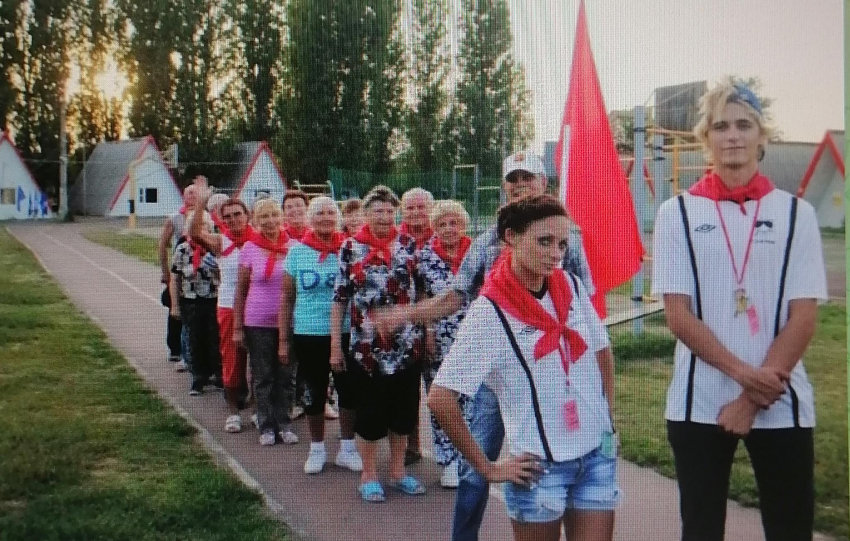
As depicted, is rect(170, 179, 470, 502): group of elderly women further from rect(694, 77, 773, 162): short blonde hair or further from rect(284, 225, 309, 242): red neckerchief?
rect(694, 77, 773, 162): short blonde hair

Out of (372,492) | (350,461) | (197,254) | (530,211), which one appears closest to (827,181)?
(530,211)

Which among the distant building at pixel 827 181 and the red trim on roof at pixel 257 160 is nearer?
A: the distant building at pixel 827 181

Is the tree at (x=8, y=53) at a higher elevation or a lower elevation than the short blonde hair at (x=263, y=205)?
higher

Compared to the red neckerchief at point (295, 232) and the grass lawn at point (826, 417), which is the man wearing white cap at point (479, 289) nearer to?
the grass lawn at point (826, 417)

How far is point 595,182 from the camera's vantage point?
2539 mm

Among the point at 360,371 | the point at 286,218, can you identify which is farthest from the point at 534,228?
the point at 286,218

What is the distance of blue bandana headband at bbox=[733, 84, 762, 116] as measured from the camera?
70.9 inches

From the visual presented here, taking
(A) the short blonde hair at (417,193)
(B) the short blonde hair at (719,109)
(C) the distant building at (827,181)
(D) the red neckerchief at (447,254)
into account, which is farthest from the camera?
(D) the red neckerchief at (447,254)

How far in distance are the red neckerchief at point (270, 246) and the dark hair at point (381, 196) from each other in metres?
0.87

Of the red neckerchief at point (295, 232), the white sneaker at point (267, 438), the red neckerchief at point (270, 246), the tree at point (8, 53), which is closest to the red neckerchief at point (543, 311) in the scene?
the red neckerchief at point (295, 232)

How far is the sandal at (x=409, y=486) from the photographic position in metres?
3.02

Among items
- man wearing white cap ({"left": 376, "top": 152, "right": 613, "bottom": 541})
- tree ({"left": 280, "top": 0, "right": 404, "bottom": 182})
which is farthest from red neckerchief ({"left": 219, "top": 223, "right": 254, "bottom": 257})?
man wearing white cap ({"left": 376, "top": 152, "right": 613, "bottom": 541})

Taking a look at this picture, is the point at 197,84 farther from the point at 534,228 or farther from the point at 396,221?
the point at 534,228

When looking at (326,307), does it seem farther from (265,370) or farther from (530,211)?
(530,211)
